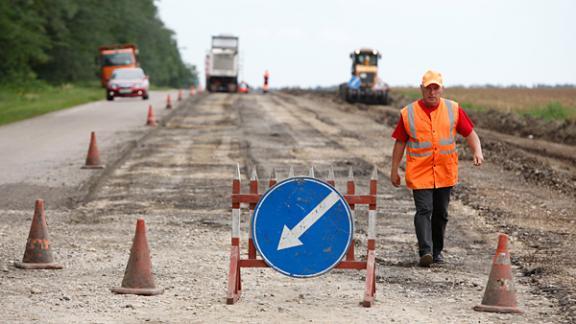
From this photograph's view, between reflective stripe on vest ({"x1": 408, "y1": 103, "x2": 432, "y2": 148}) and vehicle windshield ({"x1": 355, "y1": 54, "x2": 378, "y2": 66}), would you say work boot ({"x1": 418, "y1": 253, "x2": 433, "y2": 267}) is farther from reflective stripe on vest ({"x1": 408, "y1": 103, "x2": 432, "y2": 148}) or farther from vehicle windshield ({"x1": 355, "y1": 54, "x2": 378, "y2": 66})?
vehicle windshield ({"x1": 355, "y1": 54, "x2": 378, "y2": 66})

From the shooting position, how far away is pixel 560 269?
1079 centimetres

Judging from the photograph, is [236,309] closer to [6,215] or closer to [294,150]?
[6,215]

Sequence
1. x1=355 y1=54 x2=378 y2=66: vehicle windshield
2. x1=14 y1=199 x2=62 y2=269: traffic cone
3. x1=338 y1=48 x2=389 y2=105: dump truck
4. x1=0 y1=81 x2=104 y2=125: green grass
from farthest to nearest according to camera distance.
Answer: x1=355 y1=54 x2=378 y2=66: vehicle windshield → x1=338 y1=48 x2=389 y2=105: dump truck → x1=0 y1=81 x2=104 y2=125: green grass → x1=14 y1=199 x2=62 y2=269: traffic cone

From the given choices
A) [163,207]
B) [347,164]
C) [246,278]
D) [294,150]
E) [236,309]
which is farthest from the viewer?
[294,150]

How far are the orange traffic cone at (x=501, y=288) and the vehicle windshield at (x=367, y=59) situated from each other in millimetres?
49569

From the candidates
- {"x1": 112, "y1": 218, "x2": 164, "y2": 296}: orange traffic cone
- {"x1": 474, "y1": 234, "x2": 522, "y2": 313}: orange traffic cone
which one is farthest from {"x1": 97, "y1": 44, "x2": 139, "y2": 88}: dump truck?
{"x1": 474, "y1": 234, "x2": 522, "y2": 313}: orange traffic cone

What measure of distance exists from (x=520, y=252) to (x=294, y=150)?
530 inches

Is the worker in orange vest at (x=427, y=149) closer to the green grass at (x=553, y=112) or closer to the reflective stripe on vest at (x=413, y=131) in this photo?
the reflective stripe on vest at (x=413, y=131)

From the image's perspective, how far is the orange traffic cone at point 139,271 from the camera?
909 cm

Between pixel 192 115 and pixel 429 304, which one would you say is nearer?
pixel 429 304

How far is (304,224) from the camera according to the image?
8633mm

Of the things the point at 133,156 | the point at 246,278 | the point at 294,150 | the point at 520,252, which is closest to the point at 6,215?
the point at 246,278

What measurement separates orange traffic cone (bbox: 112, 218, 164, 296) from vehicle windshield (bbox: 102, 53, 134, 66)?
212 ft

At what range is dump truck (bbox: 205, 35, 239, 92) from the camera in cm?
7850
